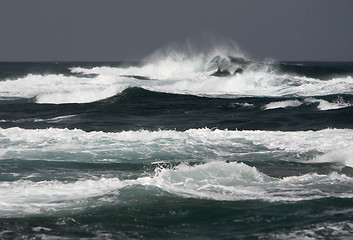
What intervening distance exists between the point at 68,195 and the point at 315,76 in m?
62.4

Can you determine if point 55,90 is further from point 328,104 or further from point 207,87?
point 328,104

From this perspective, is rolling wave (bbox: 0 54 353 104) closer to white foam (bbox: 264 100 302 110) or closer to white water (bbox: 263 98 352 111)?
white water (bbox: 263 98 352 111)

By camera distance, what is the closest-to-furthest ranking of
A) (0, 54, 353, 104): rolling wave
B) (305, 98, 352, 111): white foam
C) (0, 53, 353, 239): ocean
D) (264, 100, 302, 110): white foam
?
1. (0, 53, 353, 239): ocean
2. (305, 98, 352, 111): white foam
3. (264, 100, 302, 110): white foam
4. (0, 54, 353, 104): rolling wave

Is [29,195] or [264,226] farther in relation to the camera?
[29,195]

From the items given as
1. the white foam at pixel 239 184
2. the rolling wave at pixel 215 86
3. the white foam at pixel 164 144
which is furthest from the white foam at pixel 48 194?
the rolling wave at pixel 215 86

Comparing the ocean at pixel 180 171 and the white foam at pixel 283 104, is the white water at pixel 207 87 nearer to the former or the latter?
the white foam at pixel 283 104

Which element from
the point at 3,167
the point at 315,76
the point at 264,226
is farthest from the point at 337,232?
the point at 315,76

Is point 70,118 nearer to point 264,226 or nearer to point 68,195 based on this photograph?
point 68,195

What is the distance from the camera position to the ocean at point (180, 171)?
45.0ft

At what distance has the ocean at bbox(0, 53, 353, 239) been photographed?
13.7m

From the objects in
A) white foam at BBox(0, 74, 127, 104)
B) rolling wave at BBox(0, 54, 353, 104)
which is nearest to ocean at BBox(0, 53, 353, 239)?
Result: white foam at BBox(0, 74, 127, 104)

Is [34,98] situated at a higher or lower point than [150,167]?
higher

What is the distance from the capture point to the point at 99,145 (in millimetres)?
24391

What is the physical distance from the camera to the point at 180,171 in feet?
60.3
